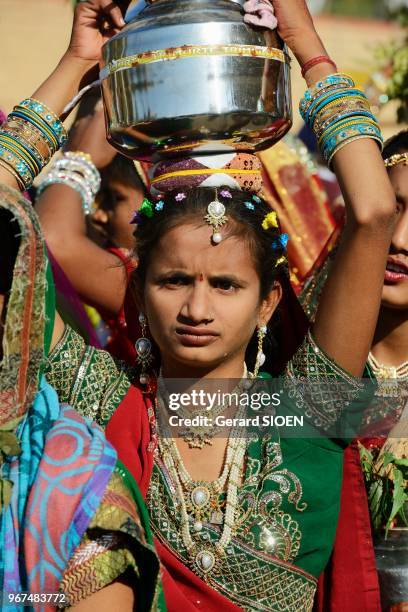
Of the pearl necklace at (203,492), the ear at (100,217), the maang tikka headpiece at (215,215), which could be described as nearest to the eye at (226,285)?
the maang tikka headpiece at (215,215)

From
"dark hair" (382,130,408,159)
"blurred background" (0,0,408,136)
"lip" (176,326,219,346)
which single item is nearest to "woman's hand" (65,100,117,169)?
"dark hair" (382,130,408,159)

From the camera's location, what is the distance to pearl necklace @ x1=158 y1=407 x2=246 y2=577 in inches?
97.0

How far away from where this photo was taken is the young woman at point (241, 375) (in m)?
2.42

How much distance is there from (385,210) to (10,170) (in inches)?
38.5

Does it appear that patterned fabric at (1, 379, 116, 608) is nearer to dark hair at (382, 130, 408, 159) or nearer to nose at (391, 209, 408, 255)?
nose at (391, 209, 408, 255)

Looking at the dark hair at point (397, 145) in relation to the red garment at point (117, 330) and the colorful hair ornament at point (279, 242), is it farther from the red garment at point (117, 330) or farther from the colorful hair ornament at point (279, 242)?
the red garment at point (117, 330)

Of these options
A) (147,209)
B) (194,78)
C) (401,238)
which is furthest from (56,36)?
(194,78)

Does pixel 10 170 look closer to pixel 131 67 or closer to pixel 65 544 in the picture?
pixel 131 67

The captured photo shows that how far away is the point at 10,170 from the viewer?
104 inches

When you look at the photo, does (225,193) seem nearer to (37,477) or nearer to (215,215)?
(215,215)

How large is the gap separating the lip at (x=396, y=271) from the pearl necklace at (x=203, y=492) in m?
0.85

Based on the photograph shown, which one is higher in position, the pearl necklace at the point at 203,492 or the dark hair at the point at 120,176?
the dark hair at the point at 120,176

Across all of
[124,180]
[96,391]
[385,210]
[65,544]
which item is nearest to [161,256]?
[96,391]

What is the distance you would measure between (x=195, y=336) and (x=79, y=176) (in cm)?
140
